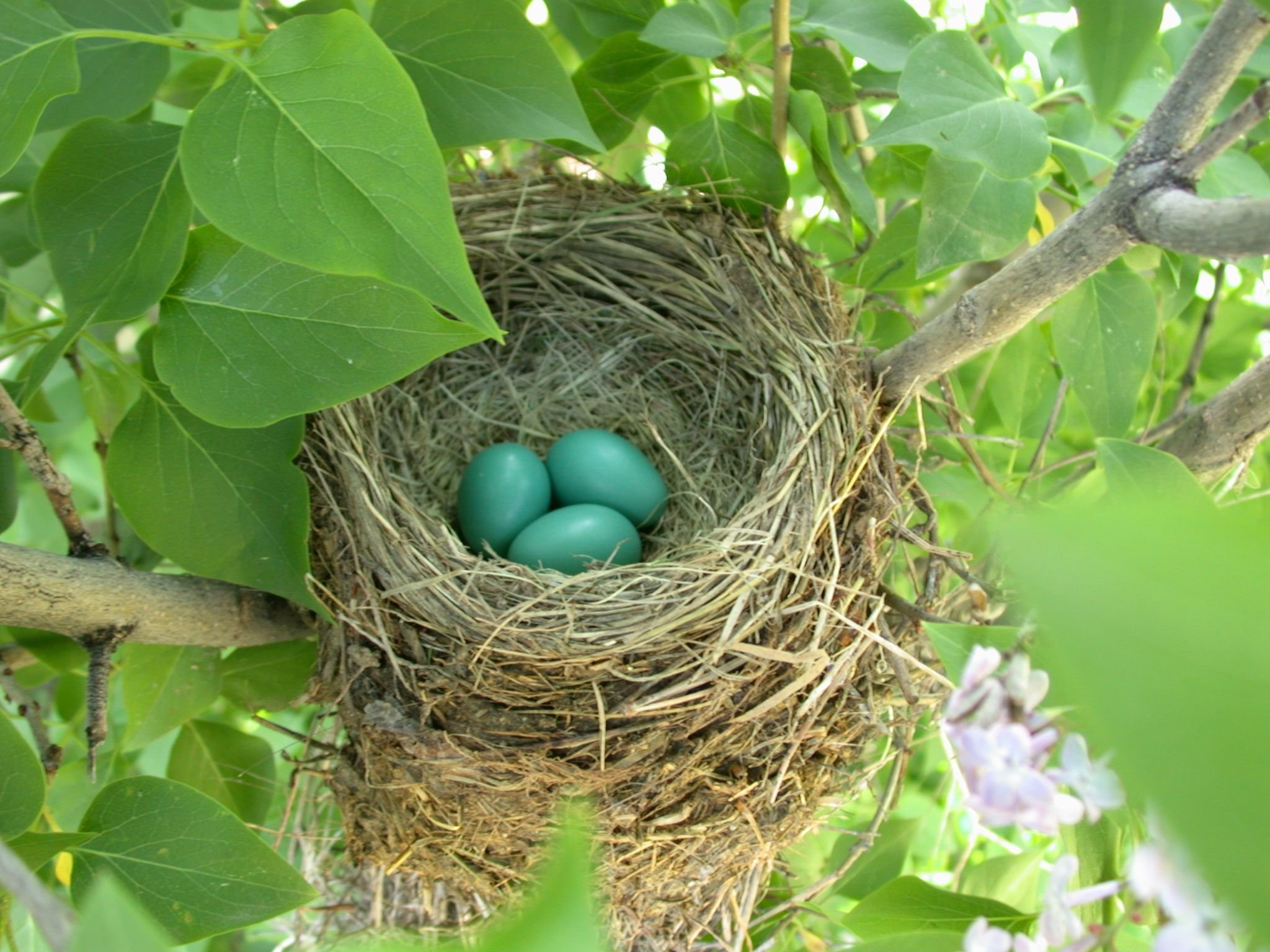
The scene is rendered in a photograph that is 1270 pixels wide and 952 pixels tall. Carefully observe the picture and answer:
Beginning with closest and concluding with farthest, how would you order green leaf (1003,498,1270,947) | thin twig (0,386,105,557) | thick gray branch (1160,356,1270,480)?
1. green leaf (1003,498,1270,947)
2. thin twig (0,386,105,557)
3. thick gray branch (1160,356,1270,480)

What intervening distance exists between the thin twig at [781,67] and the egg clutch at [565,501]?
52 cm

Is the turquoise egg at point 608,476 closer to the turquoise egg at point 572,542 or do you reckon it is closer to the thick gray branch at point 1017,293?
the turquoise egg at point 572,542

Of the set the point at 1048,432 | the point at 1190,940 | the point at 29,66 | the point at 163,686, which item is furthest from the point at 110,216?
the point at 1048,432

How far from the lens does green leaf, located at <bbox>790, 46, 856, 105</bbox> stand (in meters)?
0.98

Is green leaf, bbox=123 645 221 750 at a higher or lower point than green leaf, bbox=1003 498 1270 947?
lower

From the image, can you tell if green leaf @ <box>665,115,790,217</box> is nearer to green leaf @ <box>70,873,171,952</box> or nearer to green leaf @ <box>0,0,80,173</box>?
green leaf @ <box>0,0,80,173</box>

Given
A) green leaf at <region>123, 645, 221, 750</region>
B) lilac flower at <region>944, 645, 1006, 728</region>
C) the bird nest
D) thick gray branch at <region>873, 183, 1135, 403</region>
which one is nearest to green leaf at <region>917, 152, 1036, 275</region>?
thick gray branch at <region>873, 183, 1135, 403</region>

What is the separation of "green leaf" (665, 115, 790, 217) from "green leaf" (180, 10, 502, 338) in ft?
1.64

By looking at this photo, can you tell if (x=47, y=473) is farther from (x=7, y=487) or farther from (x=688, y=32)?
(x=688, y=32)

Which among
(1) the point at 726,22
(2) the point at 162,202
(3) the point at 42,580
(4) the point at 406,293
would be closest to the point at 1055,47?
(1) the point at 726,22

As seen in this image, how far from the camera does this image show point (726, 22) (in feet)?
3.05

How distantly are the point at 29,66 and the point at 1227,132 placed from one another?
0.78m

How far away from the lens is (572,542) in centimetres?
129

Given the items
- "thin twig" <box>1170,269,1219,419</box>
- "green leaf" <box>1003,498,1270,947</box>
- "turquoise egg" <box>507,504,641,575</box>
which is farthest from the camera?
"turquoise egg" <box>507,504,641,575</box>
